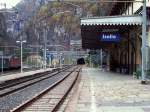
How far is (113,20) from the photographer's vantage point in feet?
125

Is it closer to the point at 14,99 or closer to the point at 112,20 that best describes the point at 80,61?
the point at 112,20

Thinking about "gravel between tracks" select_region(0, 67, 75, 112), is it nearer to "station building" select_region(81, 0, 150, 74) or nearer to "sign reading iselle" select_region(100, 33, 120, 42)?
"station building" select_region(81, 0, 150, 74)

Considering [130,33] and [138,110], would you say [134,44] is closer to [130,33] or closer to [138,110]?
[130,33]

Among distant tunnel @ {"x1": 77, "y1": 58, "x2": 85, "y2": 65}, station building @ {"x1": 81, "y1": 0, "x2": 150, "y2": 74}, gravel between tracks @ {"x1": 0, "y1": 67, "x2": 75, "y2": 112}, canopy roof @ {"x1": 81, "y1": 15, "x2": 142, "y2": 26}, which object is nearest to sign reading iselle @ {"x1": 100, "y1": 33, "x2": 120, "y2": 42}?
station building @ {"x1": 81, "y1": 0, "x2": 150, "y2": 74}

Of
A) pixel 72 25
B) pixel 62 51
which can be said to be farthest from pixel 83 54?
pixel 72 25

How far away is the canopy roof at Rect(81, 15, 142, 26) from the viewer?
37.6 meters

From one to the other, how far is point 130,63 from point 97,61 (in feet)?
207

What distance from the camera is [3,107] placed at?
19.5 metres

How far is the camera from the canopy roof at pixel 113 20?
123 feet

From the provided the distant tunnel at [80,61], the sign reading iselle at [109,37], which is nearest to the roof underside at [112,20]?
the sign reading iselle at [109,37]

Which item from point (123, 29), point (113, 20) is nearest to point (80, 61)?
point (123, 29)

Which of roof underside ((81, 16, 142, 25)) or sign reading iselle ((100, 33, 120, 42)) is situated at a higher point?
roof underside ((81, 16, 142, 25))

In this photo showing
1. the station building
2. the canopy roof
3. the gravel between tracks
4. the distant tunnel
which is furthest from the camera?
the distant tunnel

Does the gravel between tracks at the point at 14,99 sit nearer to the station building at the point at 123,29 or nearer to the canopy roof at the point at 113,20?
the canopy roof at the point at 113,20
